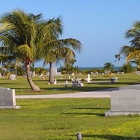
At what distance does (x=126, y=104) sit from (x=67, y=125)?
3.16 m

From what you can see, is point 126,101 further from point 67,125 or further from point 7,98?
point 7,98

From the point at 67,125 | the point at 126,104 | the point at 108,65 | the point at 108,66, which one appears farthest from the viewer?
the point at 108,66

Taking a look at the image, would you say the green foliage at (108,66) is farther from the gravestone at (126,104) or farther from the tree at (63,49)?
the gravestone at (126,104)

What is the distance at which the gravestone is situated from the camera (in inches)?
645

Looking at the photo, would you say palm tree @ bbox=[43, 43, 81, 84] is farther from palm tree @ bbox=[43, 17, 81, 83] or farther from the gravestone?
the gravestone

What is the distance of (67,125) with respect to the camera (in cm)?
1423

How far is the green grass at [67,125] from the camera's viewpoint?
39.0ft

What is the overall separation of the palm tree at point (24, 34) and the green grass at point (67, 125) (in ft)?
46.7

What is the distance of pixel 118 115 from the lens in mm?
16391

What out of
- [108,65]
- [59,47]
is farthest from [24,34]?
[108,65]

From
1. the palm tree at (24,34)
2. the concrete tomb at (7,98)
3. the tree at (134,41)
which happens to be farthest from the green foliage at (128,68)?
the concrete tomb at (7,98)

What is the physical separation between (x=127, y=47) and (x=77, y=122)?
94.0 ft

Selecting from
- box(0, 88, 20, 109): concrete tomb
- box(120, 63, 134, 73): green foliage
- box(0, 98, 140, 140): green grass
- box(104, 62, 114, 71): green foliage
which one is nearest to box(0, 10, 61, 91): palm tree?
box(0, 88, 20, 109): concrete tomb

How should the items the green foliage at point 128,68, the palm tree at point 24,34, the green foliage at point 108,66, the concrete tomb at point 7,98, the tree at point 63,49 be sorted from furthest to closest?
the green foliage at point 108,66
the green foliage at point 128,68
the tree at point 63,49
the palm tree at point 24,34
the concrete tomb at point 7,98
